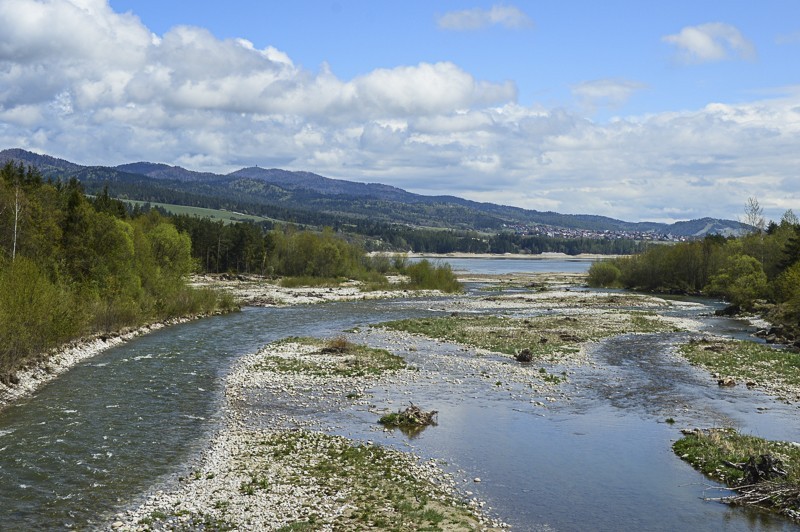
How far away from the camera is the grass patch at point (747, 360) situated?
37750 millimetres

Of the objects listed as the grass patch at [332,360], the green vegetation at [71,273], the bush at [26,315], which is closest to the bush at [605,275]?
the green vegetation at [71,273]

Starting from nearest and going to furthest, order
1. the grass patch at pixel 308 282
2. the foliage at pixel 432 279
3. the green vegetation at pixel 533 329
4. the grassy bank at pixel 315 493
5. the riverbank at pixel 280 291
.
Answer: the grassy bank at pixel 315 493 → the green vegetation at pixel 533 329 → the riverbank at pixel 280 291 → the grass patch at pixel 308 282 → the foliage at pixel 432 279

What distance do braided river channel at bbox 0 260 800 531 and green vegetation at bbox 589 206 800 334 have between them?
105 feet

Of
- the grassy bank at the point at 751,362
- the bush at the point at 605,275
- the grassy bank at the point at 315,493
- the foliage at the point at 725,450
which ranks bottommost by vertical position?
the grassy bank at the point at 315,493

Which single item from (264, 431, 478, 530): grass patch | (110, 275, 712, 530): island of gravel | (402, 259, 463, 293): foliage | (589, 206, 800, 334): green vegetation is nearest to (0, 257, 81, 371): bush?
(110, 275, 712, 530): island of gravel

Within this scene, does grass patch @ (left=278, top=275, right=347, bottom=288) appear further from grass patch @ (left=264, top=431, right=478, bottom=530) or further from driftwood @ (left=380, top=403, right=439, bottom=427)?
grass patch @ (left=264, top=431, right=478, bottom=530)

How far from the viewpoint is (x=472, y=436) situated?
1014 inches

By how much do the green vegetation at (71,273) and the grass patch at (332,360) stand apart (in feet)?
42.2

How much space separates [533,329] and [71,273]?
4088 cm

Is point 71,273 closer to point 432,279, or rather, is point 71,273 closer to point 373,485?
point 373,485

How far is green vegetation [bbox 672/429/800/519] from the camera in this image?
18.3m

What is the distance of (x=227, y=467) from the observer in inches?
832

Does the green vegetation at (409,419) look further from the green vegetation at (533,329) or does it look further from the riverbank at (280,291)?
the riverbank at (280,291)

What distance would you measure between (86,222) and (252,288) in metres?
60.8
